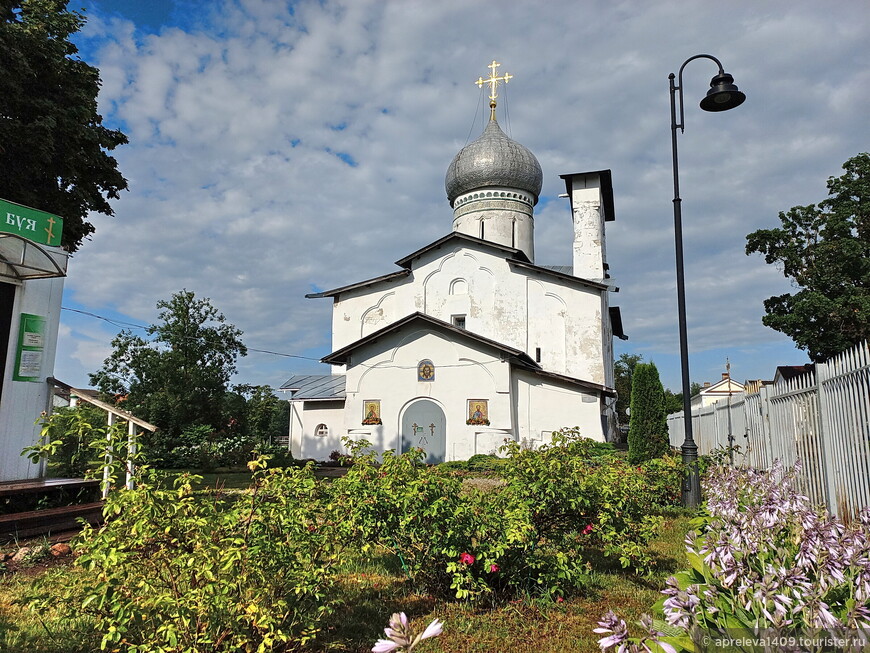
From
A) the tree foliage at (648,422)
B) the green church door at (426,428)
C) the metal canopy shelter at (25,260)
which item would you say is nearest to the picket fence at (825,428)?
the tree foliage at (648,422)

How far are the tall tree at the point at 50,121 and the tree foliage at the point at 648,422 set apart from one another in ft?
44.8

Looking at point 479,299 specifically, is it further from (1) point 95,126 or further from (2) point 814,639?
(2) point 814,639

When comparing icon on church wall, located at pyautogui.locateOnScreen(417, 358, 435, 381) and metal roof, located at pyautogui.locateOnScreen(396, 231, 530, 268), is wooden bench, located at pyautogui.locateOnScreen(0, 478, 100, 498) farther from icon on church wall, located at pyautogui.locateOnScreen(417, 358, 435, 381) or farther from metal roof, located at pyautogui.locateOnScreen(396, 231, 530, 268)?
metal roof, located at pyautogui.locateOnScreen(396, 231, 530, 268)

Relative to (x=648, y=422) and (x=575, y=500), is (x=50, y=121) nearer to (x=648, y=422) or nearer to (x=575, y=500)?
(x=575, y=500)

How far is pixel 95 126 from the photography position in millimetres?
13586

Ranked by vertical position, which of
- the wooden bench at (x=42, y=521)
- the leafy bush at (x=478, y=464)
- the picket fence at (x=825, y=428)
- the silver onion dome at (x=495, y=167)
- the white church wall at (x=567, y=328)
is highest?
the silver onion dome at (x=495, y=167)

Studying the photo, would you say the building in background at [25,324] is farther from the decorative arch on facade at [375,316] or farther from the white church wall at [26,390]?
the decorative arch on facade at [375,316]

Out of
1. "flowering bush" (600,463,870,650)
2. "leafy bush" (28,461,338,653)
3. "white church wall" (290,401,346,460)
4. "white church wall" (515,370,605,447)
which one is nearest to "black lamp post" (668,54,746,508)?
"flowering bush" (600,463,870,650)

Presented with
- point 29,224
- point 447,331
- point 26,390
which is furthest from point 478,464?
point 29,224

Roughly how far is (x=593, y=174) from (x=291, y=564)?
23951 mm

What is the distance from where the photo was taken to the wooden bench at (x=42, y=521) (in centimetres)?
671

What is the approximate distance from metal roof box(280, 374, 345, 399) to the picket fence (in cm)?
1561

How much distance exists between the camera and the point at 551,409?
19.9 meters

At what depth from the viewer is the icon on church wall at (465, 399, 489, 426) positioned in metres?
19.1
